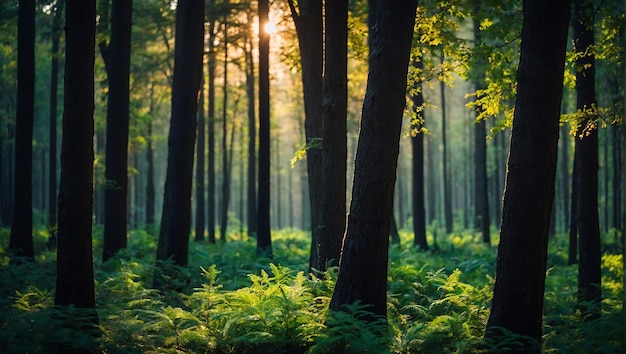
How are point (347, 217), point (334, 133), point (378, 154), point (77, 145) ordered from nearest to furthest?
point (378, 154) < point (77, 145) < point (347, 217) < point (334, 133)

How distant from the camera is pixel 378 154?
26.3 feet

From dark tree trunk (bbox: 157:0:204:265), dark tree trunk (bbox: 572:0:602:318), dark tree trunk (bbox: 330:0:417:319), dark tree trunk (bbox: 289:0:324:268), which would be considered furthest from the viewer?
dark tree trunk (bbox: 157:0:204:265)

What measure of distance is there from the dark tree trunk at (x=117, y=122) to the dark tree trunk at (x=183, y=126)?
8.91ft

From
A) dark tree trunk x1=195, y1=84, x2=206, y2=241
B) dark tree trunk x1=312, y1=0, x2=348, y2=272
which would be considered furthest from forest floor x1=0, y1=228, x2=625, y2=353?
dark tree trunk x1=195, y1=84, x2=206, y2=241

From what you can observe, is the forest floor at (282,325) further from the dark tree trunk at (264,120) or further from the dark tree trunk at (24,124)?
the dark tree trunk at (264,120)

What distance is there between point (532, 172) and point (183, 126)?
8487 millimetres

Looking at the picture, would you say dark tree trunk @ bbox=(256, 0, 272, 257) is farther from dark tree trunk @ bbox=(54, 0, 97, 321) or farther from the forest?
dark tree trunk @ bbox=(54, 0, 97, 321)

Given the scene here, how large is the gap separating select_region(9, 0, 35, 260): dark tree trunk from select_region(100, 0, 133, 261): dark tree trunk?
2702 millimetres

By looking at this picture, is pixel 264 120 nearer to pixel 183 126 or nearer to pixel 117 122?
pixel 117 122

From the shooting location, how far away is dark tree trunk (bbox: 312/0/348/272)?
34.9 feet

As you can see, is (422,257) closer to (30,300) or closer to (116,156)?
(116,156)

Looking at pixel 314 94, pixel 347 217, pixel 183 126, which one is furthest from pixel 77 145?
pixel 314 94

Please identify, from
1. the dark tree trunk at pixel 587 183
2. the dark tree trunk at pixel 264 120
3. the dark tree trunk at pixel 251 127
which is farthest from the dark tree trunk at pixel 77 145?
the dark tree trunk at pixel 251 127

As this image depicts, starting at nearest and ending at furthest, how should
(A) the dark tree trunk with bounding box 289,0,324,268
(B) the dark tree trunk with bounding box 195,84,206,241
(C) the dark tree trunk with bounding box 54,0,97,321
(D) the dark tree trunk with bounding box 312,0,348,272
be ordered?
1. (C) the dark tree trunk with bounding box 54,0,97,321
2. (D) the dark tree trunk with bounding box 312,0,348,272
3. (A) the dark tree trunk with bounding box 289,0,324,268
4. (B) the dark tree trunk with bounding box 195,84,206,241
